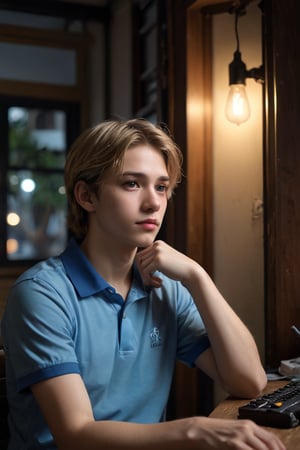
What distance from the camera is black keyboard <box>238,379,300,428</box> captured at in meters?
1.23

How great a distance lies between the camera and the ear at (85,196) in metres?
1.48

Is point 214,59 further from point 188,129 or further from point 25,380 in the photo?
point 25,380

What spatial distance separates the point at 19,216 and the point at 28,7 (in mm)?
1682

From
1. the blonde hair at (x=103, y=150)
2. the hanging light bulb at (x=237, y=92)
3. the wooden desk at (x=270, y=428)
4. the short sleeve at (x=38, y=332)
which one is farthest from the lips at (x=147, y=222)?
the hanging light bulb at (x=237, y=92)

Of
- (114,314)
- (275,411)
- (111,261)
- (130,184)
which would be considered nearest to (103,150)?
(130,184)

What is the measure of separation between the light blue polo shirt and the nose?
0.20 meters

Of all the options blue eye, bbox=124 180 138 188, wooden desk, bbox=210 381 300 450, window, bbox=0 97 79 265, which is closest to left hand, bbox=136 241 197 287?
blue eye, bbox=124 180 138 188

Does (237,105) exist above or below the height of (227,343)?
above

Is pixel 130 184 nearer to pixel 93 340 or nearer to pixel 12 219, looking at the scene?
pixel 93 340

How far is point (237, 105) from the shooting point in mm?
2461

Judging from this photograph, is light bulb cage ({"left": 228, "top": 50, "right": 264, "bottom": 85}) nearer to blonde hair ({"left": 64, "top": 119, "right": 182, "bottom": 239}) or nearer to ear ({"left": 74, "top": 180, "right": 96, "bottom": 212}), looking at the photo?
blonde hair ({"left": 64, "top": 119, "right": 182, "bottom": 239})

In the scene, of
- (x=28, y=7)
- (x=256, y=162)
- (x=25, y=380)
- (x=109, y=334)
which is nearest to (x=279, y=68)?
(x=256, y=162)

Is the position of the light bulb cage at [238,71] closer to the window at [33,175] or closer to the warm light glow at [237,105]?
the warm light glow at [237,105]

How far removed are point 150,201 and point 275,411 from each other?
544 millimetres
